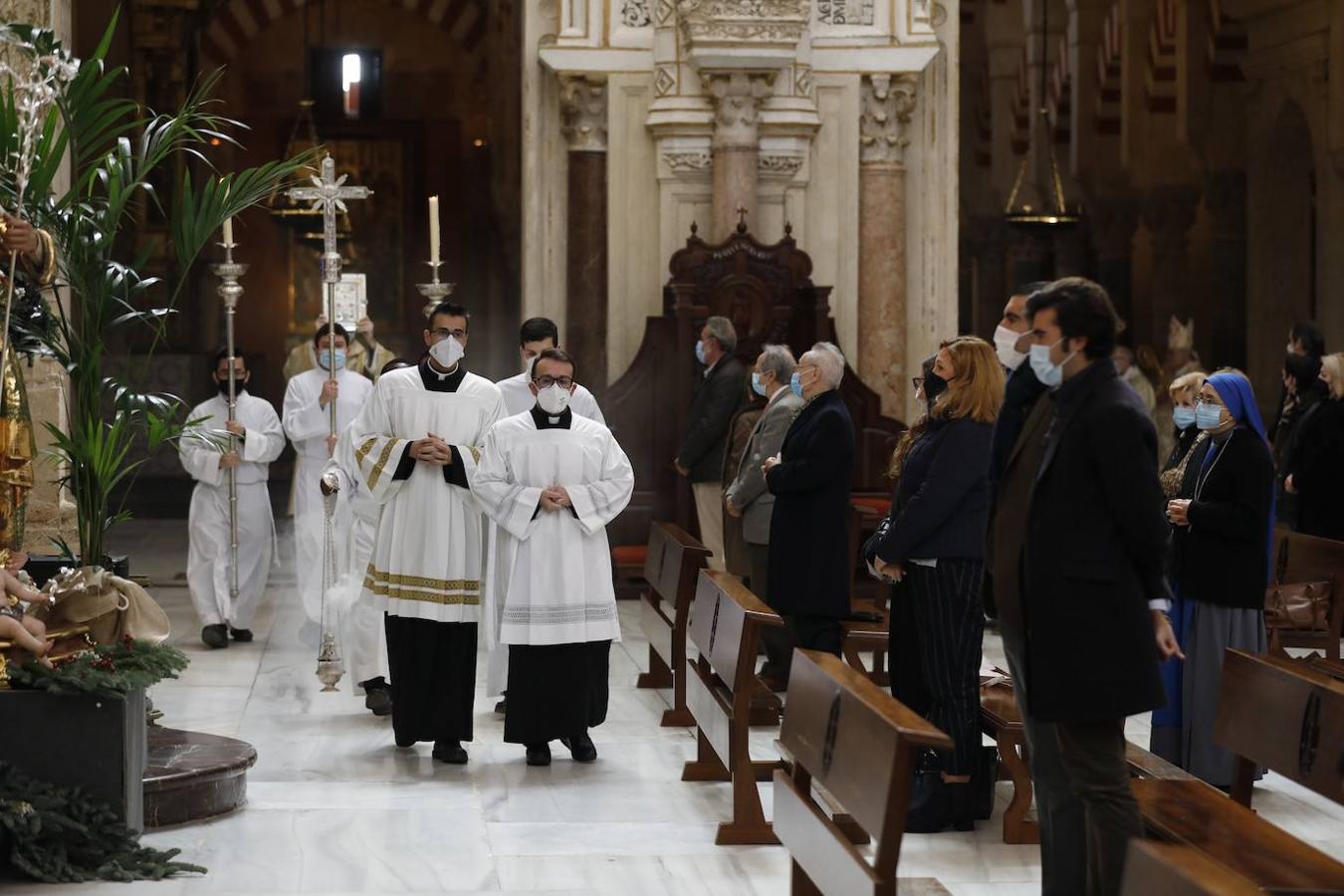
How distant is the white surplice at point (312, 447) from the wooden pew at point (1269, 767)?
19.1 ft

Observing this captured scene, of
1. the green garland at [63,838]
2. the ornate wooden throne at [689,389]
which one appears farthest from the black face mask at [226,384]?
the green garland at [63,838]

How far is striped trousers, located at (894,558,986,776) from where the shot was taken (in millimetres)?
6352

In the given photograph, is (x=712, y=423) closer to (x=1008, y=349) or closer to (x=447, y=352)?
(x=447, y=352)

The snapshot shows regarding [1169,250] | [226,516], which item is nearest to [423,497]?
[226,516]

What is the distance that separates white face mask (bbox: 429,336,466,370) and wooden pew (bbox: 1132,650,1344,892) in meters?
3.53

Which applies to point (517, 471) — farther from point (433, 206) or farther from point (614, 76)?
point (614, 76)

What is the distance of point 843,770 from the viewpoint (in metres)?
4.44

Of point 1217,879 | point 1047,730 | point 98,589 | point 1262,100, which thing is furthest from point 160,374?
point 1217,879

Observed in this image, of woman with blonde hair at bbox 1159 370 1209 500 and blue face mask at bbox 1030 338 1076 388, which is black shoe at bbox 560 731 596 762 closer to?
woman with blonde hair at bbox 1159 370 1209 500

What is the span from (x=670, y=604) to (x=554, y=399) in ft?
5.62

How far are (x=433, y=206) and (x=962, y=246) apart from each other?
17.9 meters

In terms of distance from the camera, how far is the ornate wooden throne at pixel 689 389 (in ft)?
39.5

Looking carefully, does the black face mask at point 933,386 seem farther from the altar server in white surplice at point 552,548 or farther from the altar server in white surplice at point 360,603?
the altar server in white surplice at point 360,603

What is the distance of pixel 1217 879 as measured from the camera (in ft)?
10.7
